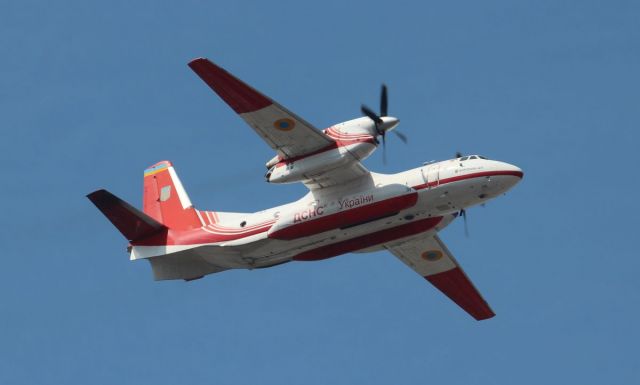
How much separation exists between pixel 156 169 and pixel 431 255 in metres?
11.9

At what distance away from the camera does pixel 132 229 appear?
44.0 meters

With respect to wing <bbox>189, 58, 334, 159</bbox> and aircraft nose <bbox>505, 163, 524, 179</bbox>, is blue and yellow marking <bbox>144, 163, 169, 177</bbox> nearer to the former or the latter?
wing <bbox>189, 58, 334, 159</bbox>

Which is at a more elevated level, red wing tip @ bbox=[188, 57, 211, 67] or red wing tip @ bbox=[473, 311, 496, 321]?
red wing tip @ bbox=[188, 57, 211, 67]

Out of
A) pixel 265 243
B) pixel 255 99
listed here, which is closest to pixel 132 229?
pixel 265 243

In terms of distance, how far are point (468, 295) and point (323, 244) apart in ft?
25.8

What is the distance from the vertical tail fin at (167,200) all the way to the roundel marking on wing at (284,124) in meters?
6.34

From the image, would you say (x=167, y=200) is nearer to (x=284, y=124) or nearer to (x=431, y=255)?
(x=284, y=124)

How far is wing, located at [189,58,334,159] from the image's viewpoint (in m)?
38.3

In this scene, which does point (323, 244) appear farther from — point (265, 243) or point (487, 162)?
point (487, 162)

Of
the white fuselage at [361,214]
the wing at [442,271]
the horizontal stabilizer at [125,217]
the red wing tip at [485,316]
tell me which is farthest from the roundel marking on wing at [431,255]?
the horizontal stabilizer at [125,217]

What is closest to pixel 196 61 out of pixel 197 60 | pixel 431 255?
pixel 197 60

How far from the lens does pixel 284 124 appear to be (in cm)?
3962

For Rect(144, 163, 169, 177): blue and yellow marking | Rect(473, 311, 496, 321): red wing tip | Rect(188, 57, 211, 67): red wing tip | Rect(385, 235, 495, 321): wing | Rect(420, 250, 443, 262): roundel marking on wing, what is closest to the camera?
Rect(188, 57, 211, 67): red wing tip

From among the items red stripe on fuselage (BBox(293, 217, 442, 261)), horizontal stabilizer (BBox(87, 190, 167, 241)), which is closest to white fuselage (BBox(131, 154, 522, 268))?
red stripe on fuselage (BBox(293, 217, 442, 261))
